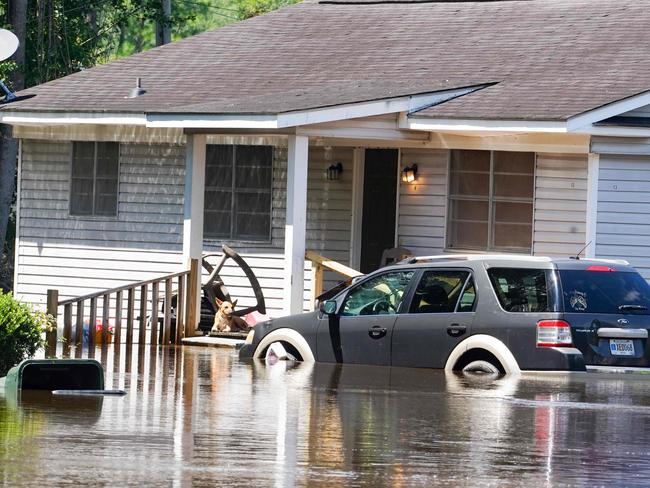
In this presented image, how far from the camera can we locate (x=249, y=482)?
27.7 ft

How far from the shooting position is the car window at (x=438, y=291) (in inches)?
592


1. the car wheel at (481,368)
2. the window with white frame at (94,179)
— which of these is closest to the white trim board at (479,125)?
the car wheel at (481,368)

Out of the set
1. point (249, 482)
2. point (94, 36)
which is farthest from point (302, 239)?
point (94, 36)

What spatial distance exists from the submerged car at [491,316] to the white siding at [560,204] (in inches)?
194

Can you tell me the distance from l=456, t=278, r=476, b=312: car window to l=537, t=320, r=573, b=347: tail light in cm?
88

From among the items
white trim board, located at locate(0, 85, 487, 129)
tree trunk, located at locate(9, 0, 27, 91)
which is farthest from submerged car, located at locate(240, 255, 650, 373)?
tree trunk, located at locate(9, 0, 27, 91)

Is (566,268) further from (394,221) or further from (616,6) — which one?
(616,6)

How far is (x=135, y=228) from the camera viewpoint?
2327 centimetres

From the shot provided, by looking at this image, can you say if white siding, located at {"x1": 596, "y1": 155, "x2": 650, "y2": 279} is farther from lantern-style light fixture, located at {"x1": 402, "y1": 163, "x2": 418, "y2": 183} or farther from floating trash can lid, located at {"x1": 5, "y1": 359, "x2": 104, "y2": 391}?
floating trash can lid, located at {"x1": 5, "y1": 359, "x2": 104, "y2": 391}

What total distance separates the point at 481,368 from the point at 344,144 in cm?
717

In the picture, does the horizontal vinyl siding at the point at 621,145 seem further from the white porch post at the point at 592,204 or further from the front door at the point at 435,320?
the front door at the point at 435,320

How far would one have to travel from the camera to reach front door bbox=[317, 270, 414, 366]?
15484mm

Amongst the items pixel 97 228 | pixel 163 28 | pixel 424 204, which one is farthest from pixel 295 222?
pixel 163 28

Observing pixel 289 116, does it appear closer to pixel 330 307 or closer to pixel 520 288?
pixel 330 307
